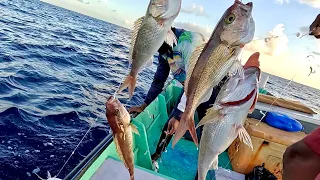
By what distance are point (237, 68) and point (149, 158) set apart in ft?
11.2

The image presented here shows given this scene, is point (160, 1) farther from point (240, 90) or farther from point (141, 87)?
Result: point (141, 87)

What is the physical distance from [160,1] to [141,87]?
13.8 meters

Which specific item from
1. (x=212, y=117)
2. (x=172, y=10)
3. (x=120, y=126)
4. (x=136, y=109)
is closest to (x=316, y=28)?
(x=212, y=117)

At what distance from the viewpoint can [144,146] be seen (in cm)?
469

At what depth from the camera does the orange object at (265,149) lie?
543 centimetres

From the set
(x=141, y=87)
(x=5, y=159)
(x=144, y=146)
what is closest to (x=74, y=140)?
(x=5, y=159)

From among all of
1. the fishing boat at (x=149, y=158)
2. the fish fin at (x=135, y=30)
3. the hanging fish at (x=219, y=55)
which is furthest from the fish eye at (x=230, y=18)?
the fishing boat at (x=149, y=158)

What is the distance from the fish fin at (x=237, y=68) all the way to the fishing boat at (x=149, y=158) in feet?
7.35

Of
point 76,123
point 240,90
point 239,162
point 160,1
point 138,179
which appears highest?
point 160,1

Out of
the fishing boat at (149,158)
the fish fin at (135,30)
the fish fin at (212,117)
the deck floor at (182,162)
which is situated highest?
the fish fin at (135,30)

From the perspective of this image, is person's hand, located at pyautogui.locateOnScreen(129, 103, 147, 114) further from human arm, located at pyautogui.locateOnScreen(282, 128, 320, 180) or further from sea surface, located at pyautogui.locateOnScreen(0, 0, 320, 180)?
human arm, located at pyautogui.locateOnScreen(282, 128, 320, 180)

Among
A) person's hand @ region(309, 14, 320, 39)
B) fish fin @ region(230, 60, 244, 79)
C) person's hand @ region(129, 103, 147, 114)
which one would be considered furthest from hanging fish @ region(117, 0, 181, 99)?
person's hand @ region(129, 103, 147, 114)

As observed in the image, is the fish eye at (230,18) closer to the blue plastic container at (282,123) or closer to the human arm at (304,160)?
the human arm at (304,160)

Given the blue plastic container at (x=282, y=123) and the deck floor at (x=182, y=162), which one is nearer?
the deck floor at (x=182, y=162)
